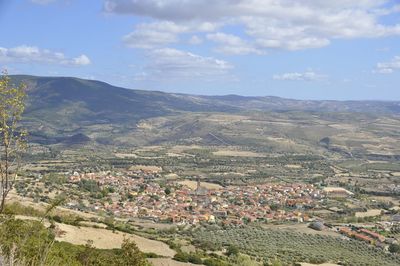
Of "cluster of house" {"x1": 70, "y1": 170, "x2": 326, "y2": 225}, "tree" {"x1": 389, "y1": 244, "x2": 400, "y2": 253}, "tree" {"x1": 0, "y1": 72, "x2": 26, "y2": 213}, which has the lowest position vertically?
"cluster of house" {"x1": 70, "y1": 170, "x2": 326, "y2": 225}

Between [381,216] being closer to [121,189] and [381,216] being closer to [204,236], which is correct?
[204,236]

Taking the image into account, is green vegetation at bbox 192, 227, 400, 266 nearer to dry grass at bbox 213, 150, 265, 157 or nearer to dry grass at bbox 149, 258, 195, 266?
dry grass at bbox 149, 258, 195, 266

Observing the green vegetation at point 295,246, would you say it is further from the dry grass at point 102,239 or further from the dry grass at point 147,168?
the dry grass at point 147,168

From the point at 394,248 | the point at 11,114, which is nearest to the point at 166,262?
the point at 11,114

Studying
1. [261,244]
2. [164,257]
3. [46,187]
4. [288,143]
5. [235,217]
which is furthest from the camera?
[288,143]

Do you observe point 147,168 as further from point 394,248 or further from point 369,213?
point 394,248

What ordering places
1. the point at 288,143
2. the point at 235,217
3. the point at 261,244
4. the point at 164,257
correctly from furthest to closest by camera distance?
the point at 288,143, the point at 235,217, the point at 261,244, the point at 164,257

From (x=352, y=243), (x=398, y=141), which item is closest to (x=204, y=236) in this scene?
(x=352, y=243)

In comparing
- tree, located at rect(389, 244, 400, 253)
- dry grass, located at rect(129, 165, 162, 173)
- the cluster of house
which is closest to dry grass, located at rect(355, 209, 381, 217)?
the cluster of house
